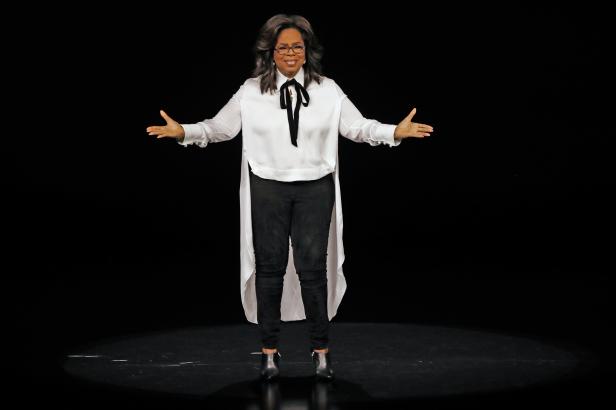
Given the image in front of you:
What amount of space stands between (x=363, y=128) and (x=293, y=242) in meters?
0.57

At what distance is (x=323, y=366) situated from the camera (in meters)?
5.55

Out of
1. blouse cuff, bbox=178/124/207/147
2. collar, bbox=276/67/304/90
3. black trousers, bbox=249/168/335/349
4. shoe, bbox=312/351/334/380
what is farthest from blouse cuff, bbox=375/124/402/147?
shoe, bbox=312/351/334/380

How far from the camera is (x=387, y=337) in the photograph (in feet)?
21.3

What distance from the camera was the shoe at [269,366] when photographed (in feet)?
18.2

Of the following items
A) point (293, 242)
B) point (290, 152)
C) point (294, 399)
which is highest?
point (290, 152)

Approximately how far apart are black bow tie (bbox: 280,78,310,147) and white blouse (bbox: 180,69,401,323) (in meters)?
0.02

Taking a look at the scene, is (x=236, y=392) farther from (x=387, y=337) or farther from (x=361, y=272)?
(x=361, y=272)

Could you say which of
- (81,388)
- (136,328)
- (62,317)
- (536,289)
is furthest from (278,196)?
(536,289)

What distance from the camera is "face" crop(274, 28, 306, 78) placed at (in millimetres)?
5547

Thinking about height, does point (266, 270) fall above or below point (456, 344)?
above

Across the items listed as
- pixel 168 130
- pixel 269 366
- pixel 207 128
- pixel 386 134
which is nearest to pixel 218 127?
pixel 207 128

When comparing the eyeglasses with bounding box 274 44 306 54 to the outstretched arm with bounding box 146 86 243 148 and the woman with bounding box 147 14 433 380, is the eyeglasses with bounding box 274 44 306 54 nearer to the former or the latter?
the woman with bounding box 147 14 433 380

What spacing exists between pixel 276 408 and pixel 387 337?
1.55m

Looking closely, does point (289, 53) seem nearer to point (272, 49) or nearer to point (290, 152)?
point (272, 49)
